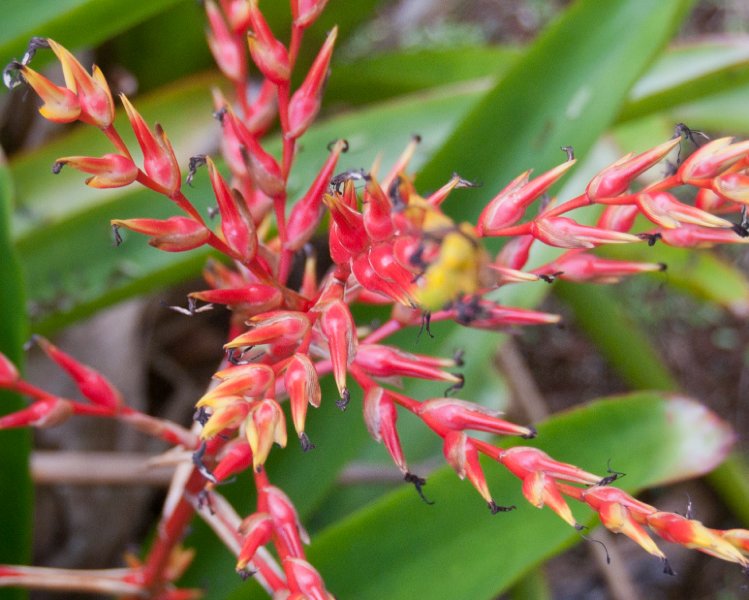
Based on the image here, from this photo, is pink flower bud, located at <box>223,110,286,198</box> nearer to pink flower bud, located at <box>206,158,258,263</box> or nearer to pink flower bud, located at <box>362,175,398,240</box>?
pink flower bud, located at <box>206,158,258,263</box>

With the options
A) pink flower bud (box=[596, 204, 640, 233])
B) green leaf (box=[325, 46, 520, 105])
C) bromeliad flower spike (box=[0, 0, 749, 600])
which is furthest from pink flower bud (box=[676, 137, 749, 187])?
green leaf (box=[325, 46, 520, 105])

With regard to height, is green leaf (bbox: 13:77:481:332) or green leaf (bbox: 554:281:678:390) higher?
green leaf (bbox: 13:77:481:332)

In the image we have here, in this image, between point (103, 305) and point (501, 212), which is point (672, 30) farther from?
point (103, 305)

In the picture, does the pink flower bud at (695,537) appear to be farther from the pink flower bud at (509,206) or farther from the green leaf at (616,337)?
the green leaf at (616,337)

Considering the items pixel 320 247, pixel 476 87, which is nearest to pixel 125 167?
pixel 476 87

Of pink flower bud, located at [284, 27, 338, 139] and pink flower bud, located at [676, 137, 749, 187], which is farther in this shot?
pink flower bud, located at [284, 27, 338, 139]

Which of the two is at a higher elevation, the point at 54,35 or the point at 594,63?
the point at 54,35

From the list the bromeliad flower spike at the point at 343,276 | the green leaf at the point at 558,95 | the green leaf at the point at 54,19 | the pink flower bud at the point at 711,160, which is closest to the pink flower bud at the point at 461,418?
the bromeliad flower spike at the point at 343,276
